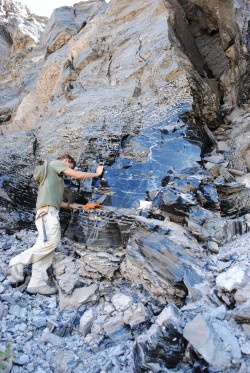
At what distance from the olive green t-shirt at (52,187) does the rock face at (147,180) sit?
558 mm

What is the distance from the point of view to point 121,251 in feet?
16.1

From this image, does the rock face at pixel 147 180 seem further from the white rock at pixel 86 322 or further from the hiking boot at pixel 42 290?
the hiking boot at pixel 42 290

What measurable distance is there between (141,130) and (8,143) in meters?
3.61

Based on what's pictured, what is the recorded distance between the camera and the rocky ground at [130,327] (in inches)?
114

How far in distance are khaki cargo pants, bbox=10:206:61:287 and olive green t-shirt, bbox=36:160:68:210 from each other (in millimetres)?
227

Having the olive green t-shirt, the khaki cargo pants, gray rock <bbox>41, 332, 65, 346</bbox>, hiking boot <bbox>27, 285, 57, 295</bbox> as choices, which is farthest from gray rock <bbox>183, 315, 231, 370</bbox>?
the olive green t-shirt

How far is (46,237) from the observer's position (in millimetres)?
4758

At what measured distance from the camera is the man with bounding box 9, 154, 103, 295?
4641 millimetres

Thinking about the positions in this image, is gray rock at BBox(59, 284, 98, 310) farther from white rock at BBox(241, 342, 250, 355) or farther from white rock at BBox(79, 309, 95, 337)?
white rock at BBox(241, 342, 250, 355)

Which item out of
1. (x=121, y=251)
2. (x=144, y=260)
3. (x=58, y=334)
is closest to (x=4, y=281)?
(x=58, y=334)

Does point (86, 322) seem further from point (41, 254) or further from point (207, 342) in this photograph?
point (207, 342)

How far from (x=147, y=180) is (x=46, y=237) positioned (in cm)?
206

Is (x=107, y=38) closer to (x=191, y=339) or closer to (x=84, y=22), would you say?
(x=84, y=22)

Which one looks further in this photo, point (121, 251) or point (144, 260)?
point (121, 251)
